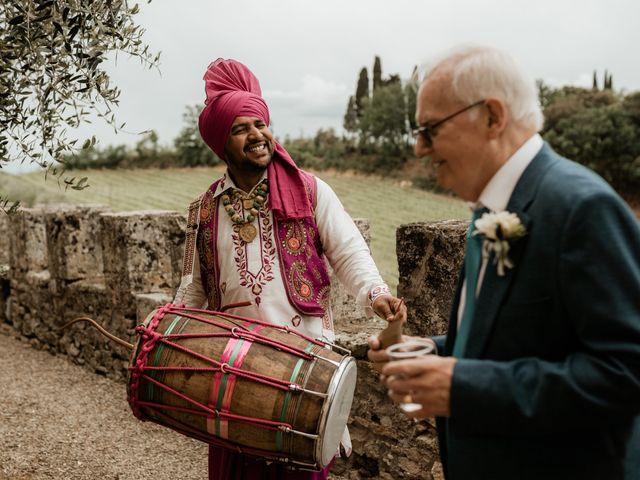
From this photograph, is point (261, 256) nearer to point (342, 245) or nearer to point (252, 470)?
point (342, 245)

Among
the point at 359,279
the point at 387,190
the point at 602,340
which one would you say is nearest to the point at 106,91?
the point at 359,279

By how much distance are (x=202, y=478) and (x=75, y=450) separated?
3.73 ft

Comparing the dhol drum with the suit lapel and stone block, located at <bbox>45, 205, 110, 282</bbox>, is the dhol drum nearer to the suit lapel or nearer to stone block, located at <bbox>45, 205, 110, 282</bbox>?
the suit lapel

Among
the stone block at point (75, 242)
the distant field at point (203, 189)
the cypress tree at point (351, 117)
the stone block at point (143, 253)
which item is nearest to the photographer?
the stone block at point (143, 253)

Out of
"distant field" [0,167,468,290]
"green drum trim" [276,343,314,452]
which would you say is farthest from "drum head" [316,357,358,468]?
"distant field" [0,167,468,290]

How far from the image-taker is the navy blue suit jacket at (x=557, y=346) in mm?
1457

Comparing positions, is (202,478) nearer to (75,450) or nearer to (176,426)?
(75,450)

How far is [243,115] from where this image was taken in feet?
10.1

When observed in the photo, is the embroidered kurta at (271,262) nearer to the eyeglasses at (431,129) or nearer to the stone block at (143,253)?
the eyeglasses at (431,129)

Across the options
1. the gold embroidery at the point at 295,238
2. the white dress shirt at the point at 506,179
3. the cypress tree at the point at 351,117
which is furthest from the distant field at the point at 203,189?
the cypress tree at the point at 351,117

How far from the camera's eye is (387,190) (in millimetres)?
19859

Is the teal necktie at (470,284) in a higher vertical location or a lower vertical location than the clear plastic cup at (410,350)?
higher

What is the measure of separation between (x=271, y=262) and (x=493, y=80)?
159 cm

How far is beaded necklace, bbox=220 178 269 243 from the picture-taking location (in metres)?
3.11
